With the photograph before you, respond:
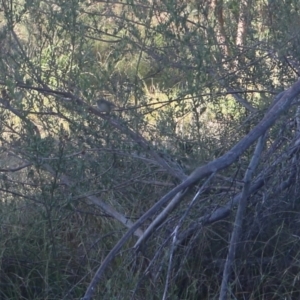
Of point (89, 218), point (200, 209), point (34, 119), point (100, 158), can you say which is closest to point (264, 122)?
point (200, 209)

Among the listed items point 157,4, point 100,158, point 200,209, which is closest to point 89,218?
point 100,158

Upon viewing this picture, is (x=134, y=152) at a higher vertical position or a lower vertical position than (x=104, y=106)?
lower

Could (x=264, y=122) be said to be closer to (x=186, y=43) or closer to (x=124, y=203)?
(x=186, y=43)

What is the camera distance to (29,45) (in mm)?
3781

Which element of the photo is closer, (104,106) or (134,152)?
(104,106)

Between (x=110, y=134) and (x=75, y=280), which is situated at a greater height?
(x=110, y=134)

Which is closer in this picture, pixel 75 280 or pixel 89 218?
pixel 75 280

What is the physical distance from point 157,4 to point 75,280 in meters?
1.39

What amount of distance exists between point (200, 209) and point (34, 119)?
954 millimetres

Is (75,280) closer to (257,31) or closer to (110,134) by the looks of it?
(110,134)

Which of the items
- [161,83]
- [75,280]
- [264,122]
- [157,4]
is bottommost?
[75,280]

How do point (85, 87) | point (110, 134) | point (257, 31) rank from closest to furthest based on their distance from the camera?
point (85, 87), point (110, 134), point (257, 31)

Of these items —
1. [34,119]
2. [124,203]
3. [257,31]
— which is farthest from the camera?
[257,31]

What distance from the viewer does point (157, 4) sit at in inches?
152
